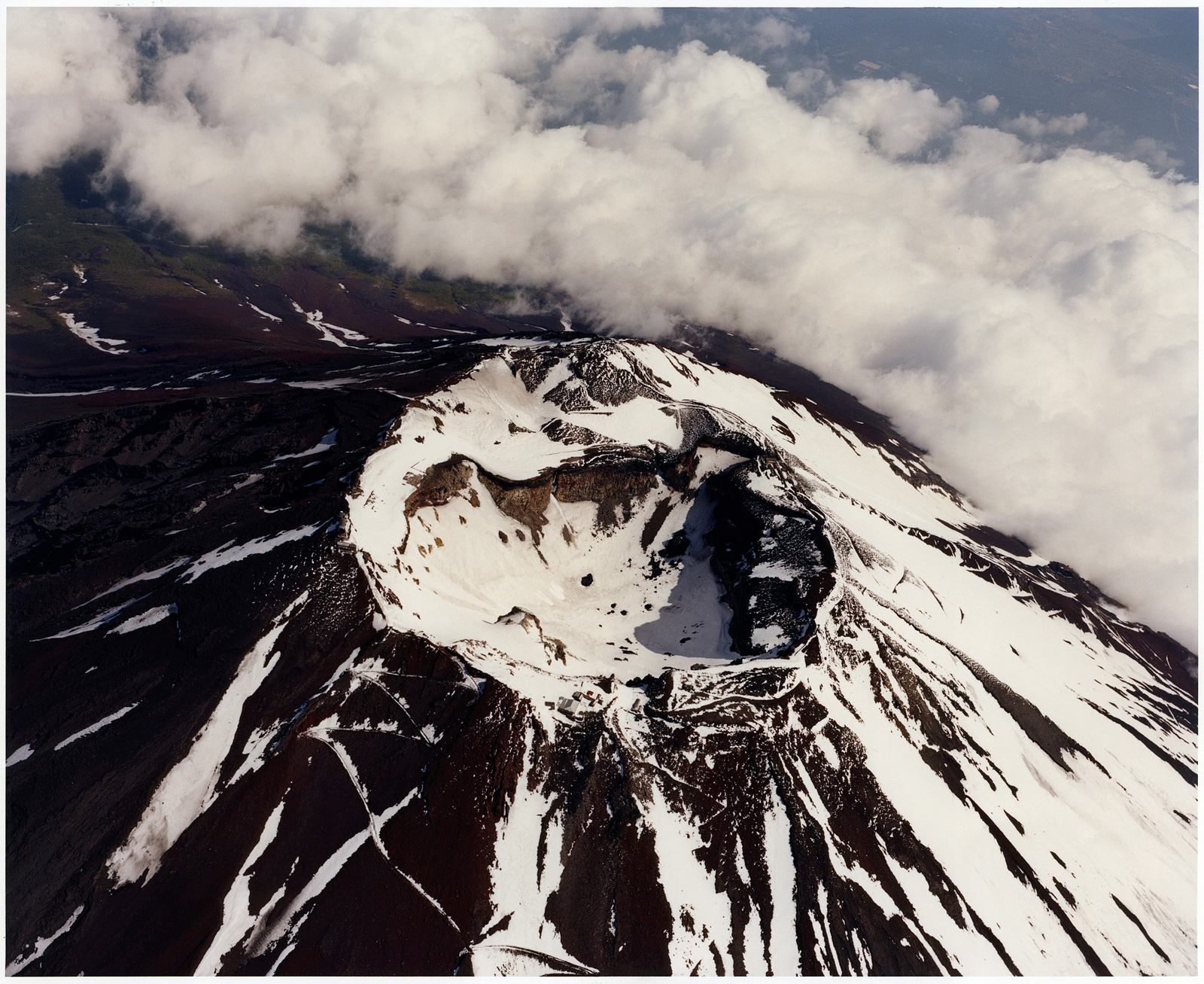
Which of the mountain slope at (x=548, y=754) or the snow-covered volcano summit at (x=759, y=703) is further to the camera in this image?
the snow-covered volcano summit at (x=759, y=703)

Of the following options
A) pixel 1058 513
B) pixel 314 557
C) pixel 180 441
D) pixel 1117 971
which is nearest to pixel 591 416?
pixel 314 557

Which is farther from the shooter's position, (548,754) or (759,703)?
(759,703)

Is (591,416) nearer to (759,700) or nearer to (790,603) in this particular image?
(790,603)

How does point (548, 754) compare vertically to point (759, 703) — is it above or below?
below

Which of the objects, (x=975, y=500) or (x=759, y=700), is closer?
(x=759, y=700)

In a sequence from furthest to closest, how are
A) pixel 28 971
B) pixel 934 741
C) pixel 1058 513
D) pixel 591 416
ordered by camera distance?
1. pixel 1058 513
2. pixel 591 416
3. pixel 934 741
4. pixel 28 971
